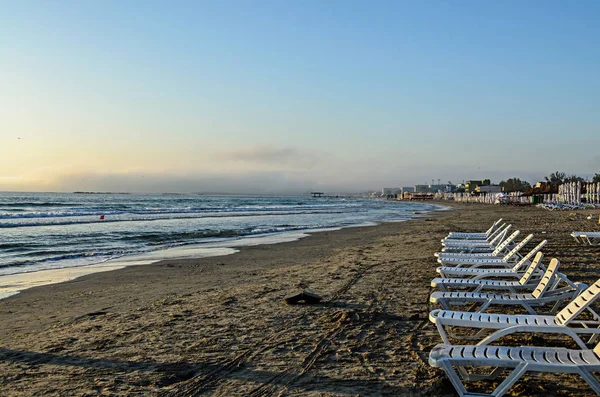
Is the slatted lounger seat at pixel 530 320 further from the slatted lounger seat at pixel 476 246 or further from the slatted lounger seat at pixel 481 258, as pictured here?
the slatted lounger seat at pixel 476 246

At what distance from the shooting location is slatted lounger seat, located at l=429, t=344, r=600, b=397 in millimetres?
2920

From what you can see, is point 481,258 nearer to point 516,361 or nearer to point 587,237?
point 516,361

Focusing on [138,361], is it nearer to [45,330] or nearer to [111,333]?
[111,333]

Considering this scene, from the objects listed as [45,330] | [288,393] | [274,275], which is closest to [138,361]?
[288,393]

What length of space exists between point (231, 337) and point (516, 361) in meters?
2.94

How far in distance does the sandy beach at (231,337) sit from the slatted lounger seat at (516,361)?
486 millimetres

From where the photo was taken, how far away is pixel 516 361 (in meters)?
3.00

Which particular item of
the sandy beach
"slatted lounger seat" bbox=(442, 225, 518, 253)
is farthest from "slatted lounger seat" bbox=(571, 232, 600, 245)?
the sandy beach

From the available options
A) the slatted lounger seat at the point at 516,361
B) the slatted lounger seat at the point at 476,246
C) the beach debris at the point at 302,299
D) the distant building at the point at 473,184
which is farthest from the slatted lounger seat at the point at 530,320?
the distant building at the point at 473,184

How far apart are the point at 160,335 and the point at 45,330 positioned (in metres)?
1.54

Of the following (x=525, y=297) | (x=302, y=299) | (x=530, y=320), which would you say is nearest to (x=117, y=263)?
(x=302, y=299)

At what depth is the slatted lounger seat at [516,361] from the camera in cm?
292

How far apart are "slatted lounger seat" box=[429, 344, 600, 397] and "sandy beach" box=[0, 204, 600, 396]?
0.49 metres

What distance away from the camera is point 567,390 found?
3.52 metres
